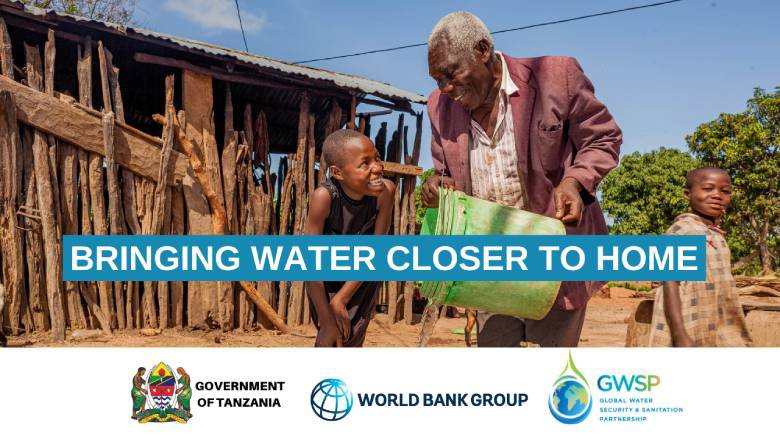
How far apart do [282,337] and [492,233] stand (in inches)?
193

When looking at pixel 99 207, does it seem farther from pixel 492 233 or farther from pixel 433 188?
A: pixel 492 233

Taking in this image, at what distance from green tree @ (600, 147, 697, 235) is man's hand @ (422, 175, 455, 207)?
70.1ft

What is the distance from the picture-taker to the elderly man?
6.88 feet

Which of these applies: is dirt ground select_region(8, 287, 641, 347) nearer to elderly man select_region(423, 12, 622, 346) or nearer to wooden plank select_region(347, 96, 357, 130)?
wooden plank select_region(347, 96, 357, 130)

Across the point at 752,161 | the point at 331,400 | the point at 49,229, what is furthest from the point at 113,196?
the point at 752,161

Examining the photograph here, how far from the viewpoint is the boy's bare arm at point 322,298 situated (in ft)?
8.12

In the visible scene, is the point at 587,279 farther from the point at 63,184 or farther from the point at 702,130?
the point at 702,130

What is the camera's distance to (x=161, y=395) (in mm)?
1717

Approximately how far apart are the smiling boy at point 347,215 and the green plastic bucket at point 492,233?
0.64 metres

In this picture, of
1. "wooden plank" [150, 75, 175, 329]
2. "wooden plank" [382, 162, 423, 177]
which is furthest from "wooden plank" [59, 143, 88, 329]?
"wooden plank" [382, 162, 423, 177]

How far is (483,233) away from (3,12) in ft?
18.0

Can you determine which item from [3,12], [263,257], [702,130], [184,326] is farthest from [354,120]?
[702,130]

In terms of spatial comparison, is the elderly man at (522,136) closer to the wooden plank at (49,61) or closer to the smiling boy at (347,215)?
the smiling boy at (347,215)

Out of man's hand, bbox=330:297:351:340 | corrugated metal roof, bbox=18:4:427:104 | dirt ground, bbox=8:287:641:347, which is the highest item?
corrugated metal roof, bbox=18:4:427:104
